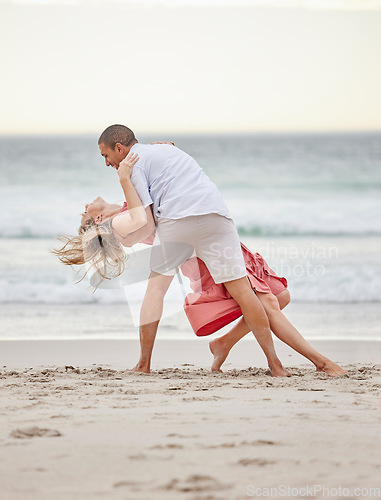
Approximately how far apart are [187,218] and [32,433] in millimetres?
1678

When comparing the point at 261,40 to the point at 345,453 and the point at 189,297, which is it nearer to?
the point at 189,297

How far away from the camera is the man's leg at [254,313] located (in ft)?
13.7

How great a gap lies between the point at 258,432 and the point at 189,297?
1.64m

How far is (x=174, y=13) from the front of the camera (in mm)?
20875

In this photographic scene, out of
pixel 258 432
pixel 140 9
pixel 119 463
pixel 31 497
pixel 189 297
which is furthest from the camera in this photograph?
pixel 140 9

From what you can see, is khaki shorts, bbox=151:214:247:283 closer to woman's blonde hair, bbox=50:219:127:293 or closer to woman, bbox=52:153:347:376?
woman, bbox=52:153:347:376

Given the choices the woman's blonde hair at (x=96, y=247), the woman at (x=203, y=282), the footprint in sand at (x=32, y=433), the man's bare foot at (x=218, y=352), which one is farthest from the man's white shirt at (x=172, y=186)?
the footprint in sand at (x=32, y=433)

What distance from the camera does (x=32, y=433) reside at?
2.89 metres

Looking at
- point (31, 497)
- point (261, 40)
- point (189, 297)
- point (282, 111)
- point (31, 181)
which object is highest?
point (261, 40)

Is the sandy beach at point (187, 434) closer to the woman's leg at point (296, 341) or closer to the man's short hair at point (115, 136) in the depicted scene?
the woman's leg at point (296, 341)

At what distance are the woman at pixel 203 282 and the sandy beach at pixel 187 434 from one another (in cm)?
25

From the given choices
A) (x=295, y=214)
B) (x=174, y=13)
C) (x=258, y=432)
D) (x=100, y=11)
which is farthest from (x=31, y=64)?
(x=258, y=432)

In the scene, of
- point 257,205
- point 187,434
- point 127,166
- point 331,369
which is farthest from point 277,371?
point 257,205

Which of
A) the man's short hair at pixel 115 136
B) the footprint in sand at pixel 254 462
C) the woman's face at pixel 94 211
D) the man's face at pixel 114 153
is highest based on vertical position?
the man's short hair at pixel 115 136
